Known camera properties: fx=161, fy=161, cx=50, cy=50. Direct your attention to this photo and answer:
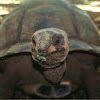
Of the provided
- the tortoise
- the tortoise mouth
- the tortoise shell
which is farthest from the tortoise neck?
the tortoise shell

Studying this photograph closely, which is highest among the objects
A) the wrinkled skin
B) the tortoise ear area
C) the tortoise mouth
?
the tortoise ear area

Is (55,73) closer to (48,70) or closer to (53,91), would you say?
(48,70)

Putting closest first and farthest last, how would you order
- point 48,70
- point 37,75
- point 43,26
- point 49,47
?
point 49,47
point 48,70
point 43,26
point 37,75

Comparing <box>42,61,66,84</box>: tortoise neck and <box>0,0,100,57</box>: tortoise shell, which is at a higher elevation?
<box>0,0,100,57</box>: tortoise shell

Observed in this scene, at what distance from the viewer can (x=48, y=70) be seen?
193 centimetres

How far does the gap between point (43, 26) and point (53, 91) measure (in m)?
0.87

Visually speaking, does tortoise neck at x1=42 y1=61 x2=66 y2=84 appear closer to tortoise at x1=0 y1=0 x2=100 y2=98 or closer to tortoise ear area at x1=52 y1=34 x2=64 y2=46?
tortoise at x1=0 y1=0 x2=100 y2=98

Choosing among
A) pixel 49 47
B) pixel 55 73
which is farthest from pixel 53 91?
pixel 49 47

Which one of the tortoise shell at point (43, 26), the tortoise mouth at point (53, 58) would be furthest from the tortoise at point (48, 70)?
the tortoise mouth at point (53, 58)

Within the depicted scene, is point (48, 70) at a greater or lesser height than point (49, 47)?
lesser

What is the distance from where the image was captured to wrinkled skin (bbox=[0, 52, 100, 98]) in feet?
7.30

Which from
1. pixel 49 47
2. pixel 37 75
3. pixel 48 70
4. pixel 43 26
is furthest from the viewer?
pixel 37 75

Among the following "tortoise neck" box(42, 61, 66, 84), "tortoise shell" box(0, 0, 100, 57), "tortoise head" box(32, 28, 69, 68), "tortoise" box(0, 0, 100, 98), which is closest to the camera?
"tortoise head" box(32, 28, 69, 68)

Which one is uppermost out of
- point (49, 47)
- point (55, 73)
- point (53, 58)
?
point (49, 47)
